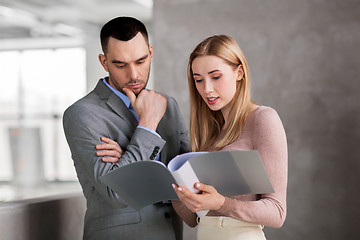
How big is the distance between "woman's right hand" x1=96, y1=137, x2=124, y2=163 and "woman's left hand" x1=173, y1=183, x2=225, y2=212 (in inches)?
12.5

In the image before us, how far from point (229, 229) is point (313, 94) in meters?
2.06

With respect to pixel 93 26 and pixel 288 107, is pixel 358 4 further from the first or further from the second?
pixel 93 26

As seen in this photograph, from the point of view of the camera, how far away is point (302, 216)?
3.44 meters

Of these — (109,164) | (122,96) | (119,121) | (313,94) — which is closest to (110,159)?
(109,164)

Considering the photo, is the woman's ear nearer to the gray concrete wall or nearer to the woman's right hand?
the woman's right hand

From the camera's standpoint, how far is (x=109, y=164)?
1.60 metres

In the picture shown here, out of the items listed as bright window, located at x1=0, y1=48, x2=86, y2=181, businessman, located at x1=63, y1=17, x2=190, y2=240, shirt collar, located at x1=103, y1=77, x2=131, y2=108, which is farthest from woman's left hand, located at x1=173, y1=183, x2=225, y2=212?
bright window, located at x1=0, y1=48, x2=86, y2=181

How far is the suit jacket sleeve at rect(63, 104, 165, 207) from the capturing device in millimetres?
1596

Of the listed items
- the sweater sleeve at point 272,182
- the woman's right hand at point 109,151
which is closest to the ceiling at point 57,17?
the woman's right hand at point 109,151

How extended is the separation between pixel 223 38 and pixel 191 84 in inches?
7.8

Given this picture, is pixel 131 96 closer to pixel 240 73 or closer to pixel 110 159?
pixel 110 159

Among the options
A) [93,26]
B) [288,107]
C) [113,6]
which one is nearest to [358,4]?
[288,107]

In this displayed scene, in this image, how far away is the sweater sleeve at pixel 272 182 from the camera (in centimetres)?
150

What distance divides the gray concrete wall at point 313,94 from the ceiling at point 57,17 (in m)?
5.32
